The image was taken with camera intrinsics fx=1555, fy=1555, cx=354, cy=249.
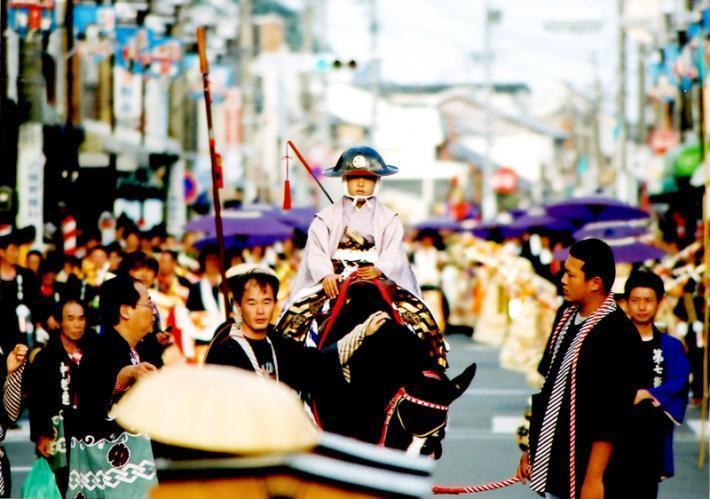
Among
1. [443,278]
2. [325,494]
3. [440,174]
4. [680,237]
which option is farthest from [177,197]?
[325,494]

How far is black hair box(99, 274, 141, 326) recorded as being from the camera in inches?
325

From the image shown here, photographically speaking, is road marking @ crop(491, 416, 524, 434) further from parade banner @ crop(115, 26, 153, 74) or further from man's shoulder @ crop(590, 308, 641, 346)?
parade banner @ crop(115, 26, 153, 74)

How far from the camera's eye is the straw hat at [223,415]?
3.77 metres

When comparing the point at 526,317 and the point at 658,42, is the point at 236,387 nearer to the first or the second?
the point at 526,317

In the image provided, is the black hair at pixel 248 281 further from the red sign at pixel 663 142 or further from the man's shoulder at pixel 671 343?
the red sign at pixel 663 142

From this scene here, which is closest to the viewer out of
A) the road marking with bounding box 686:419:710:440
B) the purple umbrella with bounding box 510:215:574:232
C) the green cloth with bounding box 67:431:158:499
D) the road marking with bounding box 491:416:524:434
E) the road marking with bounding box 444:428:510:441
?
the green cloth with bounding box 67:431:158:499

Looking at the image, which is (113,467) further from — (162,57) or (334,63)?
(334,63)

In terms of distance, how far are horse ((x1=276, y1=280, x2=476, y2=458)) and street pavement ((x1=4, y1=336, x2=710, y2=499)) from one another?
463cm

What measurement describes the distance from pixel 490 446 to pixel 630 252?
355 centimetres

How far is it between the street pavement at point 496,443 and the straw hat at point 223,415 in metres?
8.77

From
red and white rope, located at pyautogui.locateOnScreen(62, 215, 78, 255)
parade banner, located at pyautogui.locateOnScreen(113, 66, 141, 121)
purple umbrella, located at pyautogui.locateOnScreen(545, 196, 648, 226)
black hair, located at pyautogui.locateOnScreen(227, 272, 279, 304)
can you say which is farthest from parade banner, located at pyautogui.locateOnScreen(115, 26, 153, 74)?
black hair, located at pyautogui.locateOnScreen(227, 272, 279, 304)

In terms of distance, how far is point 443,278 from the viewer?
3369 cm

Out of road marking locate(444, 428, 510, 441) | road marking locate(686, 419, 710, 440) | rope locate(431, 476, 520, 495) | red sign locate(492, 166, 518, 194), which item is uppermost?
red sign locate(492, 166, 518, 194)

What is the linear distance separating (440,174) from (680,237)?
55.1 m
